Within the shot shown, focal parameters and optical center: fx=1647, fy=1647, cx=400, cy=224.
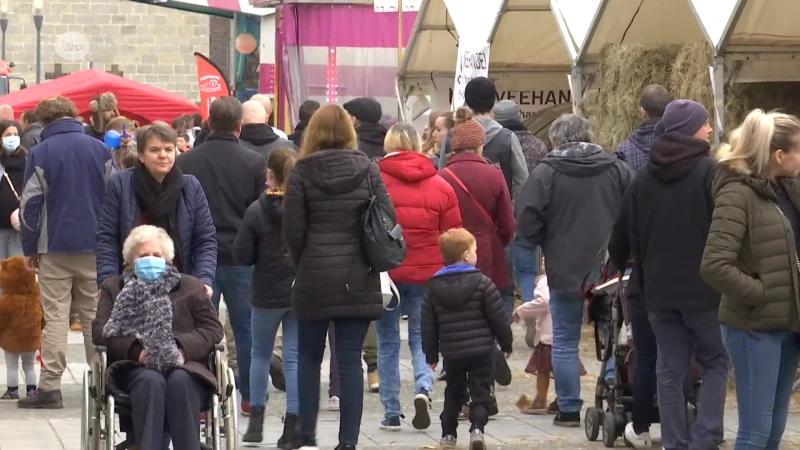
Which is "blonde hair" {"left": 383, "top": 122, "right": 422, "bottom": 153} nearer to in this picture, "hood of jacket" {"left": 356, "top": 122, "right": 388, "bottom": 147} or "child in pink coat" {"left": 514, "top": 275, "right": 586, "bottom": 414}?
"child in pink coat" {"left": 514, "top": 275, "right": 586, "bottom": 414}

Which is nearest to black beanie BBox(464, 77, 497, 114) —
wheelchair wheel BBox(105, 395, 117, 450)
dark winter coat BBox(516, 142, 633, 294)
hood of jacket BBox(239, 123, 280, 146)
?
hood of jacket BBox(239, 123, 280, 146)

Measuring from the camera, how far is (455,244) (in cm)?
846

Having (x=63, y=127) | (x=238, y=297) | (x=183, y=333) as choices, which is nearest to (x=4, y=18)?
(x=63, y=127)

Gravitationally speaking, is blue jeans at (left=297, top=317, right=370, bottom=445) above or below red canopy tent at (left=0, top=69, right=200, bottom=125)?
below

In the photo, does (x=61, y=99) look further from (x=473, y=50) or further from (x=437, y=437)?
(x=473, y=50)

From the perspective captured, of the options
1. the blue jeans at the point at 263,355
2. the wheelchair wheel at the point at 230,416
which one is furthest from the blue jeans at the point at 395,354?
the wheelchair wheel at the point at 230,416

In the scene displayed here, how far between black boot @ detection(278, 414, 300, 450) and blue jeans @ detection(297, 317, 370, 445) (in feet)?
1.63

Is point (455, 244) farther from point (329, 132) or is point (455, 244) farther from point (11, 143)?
point (11, 143)

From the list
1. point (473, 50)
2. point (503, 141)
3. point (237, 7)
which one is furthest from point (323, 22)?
point (503, 141)

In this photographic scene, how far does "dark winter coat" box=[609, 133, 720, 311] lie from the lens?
758 centimetres

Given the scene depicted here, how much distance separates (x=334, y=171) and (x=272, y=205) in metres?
0.95

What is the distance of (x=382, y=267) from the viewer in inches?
314

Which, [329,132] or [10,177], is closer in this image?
[329,132]

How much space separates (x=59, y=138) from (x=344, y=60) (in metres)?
13.4
